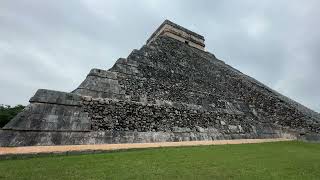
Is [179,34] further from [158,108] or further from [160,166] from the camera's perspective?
[160,166]

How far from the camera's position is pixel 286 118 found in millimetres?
13508

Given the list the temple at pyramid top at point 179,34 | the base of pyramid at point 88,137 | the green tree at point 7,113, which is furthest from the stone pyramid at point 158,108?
the green tree at point 7,113

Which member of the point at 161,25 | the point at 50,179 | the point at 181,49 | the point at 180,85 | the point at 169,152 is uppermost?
the point at 161,25

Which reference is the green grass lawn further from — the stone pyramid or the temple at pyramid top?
the temple at pyramid top

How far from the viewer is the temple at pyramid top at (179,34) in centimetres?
1816

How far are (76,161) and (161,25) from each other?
13957mm

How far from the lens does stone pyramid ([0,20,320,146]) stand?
24.3 ft

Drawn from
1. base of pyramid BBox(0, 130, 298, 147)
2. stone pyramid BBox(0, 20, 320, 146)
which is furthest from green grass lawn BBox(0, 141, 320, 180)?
stone pyramid BBox(0, 20, 320, 146)

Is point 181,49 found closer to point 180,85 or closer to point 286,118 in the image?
point 180,85

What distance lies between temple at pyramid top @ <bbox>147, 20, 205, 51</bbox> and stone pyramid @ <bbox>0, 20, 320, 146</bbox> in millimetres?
1740

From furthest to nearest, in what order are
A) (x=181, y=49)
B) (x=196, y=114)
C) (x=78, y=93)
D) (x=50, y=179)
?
(x=181, y=49)
(x=196, y=114)
(x=78, y=93)
(x=50, y=179)

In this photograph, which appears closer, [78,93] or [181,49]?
[78,93]

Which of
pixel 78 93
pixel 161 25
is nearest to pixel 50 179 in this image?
pixel 78 93

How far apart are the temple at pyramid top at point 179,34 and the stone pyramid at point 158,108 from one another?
1.74m
